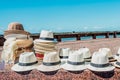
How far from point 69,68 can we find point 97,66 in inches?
12.7

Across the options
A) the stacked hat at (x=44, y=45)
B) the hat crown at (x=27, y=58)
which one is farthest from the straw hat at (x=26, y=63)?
the stacked hat at (x=44, y=45)

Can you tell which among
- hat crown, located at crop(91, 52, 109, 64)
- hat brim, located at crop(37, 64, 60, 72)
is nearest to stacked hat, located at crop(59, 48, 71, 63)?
hat brim, located at crop(37, 64, 60, 72)

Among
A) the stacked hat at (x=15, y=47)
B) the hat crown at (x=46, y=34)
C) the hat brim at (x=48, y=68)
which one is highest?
the hat crown at (x=46, y=34)

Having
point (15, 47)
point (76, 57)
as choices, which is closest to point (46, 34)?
point (15, 47)

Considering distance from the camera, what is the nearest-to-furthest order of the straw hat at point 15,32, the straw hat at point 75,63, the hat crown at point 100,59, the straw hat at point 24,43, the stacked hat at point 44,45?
the hat crown at point 100,59 < the straw hat at point 75,63 < the stacked hat at point 44,45 < the straw hat at point 24,43 < the straw hat at point 15,32

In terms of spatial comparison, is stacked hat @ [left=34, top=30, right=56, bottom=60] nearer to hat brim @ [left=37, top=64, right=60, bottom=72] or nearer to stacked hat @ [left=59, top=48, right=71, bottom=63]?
stacked hat @ [left=59, top=48, right=71, bottom=63]

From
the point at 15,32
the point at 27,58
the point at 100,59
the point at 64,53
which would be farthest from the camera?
the point at 15,32

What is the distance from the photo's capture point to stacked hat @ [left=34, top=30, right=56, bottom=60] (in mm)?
2941

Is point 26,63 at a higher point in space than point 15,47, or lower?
lower

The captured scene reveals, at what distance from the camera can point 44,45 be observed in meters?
2.93

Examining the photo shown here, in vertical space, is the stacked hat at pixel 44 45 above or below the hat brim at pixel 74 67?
above

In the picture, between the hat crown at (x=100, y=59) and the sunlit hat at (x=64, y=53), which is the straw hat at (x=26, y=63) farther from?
the hat crown at (x=100, y=59)

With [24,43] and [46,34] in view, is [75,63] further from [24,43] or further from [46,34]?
[24,43]

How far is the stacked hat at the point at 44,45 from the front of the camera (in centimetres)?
294
